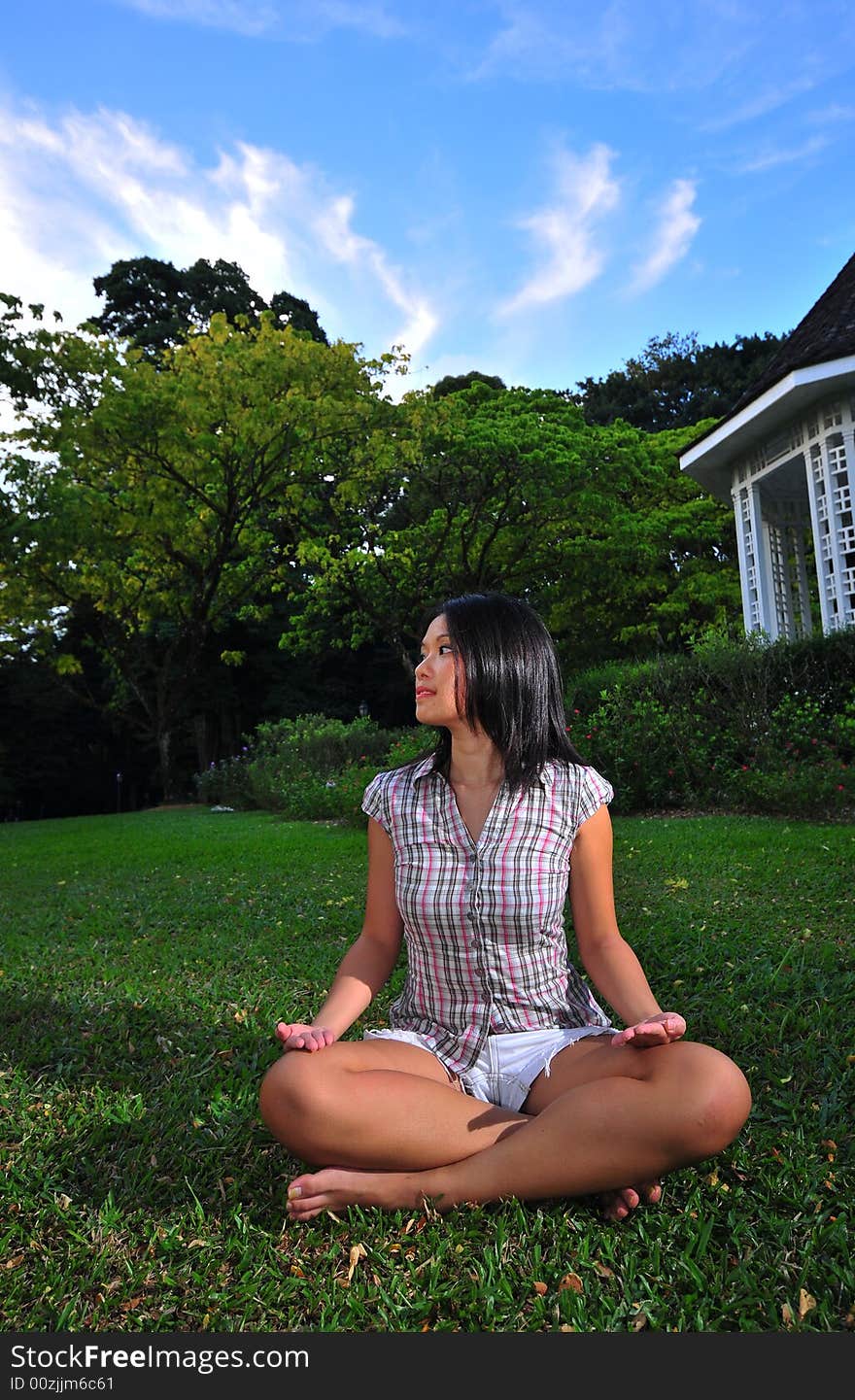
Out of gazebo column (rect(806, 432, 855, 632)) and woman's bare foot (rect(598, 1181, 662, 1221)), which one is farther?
gazebo column (rect(806, 432, 855, 632))

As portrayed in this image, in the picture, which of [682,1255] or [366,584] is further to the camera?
[366,584]

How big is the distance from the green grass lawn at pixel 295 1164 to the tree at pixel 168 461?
10.6 metres

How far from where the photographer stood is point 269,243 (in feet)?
26.6

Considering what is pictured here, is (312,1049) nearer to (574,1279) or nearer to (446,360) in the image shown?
(574,1279)

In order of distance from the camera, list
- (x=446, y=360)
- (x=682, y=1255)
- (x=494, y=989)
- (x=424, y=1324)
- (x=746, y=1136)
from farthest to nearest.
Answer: (x=446, y=360) < (x=746, y=1136) < (x=494, y=989) < (x=682, y=1255) < (x=424, y=1324)

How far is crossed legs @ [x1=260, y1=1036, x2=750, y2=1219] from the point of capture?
173 centimetres

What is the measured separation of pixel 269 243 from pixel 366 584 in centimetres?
1097

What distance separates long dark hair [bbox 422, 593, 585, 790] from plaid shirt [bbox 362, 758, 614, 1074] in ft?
0.27

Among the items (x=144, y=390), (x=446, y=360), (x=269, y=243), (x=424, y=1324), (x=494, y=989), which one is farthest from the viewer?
(x=446, y=360)

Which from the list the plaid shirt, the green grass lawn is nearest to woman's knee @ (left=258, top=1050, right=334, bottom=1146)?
the green grass lawn

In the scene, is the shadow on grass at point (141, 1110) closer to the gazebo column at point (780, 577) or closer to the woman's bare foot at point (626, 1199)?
the woman's bare foot at point (626, 1199)

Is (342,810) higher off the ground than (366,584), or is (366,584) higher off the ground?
(366,584)

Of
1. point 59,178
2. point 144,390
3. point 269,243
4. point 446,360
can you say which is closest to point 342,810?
point 269,243

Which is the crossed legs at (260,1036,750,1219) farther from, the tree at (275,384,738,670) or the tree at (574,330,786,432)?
the tree at (574,330,786,432)
